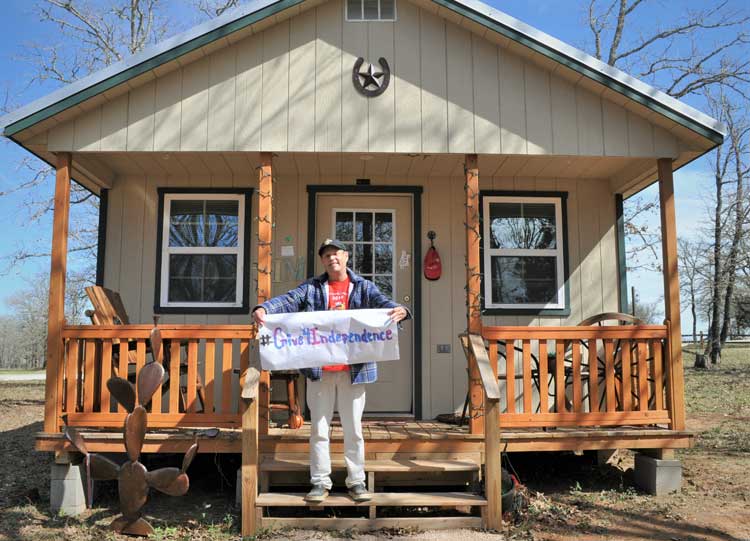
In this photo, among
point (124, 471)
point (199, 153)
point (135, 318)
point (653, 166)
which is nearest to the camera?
point (124, 471)

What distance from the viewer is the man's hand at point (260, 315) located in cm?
430

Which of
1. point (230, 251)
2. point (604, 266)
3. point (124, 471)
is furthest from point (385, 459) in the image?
point (604, 266)

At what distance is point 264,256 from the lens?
496 centimetres

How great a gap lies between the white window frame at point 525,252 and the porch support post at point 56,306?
12.6 ft

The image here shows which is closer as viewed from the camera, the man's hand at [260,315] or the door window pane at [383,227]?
the man's hand at [260,315]

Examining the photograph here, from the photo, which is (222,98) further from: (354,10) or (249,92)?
(354,10)

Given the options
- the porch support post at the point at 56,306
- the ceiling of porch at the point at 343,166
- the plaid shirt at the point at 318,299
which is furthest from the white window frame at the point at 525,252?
the porch support post at the point at 56,306

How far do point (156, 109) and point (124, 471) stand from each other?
2823 millimetres

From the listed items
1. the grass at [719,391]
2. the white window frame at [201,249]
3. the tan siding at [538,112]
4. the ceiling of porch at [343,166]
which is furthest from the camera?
the grass at [719,391]

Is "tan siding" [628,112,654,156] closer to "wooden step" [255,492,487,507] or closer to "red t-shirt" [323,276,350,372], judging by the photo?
"red t-shirt" [323,276,350,372]

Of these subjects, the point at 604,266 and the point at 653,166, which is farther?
the point at 604,266

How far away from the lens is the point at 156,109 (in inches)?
201

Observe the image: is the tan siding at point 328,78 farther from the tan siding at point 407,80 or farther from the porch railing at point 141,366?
the porch railing at point 141,366

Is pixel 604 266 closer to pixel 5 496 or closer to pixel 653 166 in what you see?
pixel 653 166
